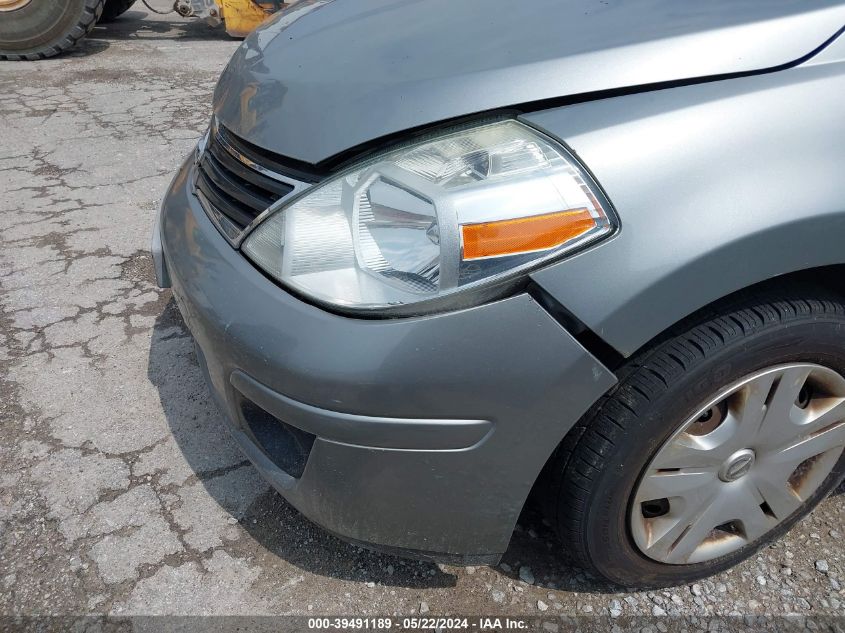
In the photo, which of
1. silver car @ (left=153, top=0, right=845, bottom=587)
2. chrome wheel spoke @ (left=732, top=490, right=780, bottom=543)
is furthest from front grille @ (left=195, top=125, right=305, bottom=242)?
chrome wheel spoke @ (left=732, top=490, right=780, bottom=543)

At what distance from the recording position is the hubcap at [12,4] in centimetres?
564

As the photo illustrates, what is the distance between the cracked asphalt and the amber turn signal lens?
91 centimetres

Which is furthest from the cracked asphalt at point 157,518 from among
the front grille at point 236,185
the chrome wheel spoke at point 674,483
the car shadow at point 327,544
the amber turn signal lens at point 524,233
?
the amber turn signal lens at point 524,233

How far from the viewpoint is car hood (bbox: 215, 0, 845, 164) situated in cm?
122

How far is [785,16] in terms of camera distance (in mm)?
1255

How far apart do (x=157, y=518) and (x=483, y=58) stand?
140 centimetres

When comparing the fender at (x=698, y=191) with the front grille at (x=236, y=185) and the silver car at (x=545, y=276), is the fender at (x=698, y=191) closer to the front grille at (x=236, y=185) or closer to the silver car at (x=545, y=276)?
the silver car at (x=545, y=276)

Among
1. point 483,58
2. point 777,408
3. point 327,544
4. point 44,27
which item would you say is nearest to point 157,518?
point 327,544

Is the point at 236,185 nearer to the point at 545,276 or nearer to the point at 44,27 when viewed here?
the point at 545,276

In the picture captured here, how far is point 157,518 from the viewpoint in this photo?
5.87ft

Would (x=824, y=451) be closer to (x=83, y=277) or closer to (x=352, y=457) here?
(x=352, y=457)

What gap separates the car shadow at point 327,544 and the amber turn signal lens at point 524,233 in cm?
85

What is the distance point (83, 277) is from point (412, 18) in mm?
1905

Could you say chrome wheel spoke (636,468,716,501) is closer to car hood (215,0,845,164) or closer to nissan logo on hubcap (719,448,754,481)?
nissan logo on hubcap (719,448,754,481)
